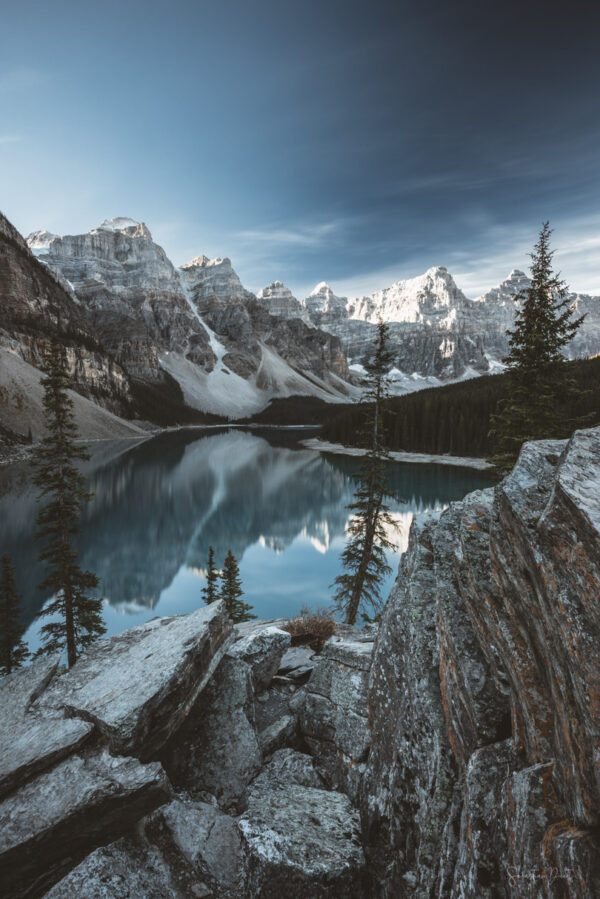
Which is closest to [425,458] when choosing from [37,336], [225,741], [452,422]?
[452,422]

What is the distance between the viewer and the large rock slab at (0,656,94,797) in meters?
4.90

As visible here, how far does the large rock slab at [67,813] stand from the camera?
427 cm

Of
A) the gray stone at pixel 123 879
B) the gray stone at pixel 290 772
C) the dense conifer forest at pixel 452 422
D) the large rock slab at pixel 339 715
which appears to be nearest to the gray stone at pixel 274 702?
the large rock slab at pixel 339 715

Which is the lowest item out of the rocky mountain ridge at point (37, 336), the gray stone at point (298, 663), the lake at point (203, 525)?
the lake at point (203, 525)

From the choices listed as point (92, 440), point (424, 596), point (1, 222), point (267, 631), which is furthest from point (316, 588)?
point (1, 222)

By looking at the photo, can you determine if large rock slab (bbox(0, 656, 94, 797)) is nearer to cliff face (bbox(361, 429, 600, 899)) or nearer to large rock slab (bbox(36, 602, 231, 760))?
large rock slab (bbox(36, 602, 231, 760))

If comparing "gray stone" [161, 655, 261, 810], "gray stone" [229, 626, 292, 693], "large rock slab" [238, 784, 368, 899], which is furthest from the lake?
"large rock slab" [238, 784, 368, 899]

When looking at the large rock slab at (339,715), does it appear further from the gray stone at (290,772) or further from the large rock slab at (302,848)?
the large rock slab at (302,848)

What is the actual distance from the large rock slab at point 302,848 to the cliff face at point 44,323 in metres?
140

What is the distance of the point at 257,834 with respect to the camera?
14.6ft

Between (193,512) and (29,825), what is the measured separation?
4660 cm

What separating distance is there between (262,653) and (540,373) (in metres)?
15.2

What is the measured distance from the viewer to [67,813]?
441 cm

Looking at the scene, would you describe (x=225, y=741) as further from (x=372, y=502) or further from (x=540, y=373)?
(x=540, y=373)
